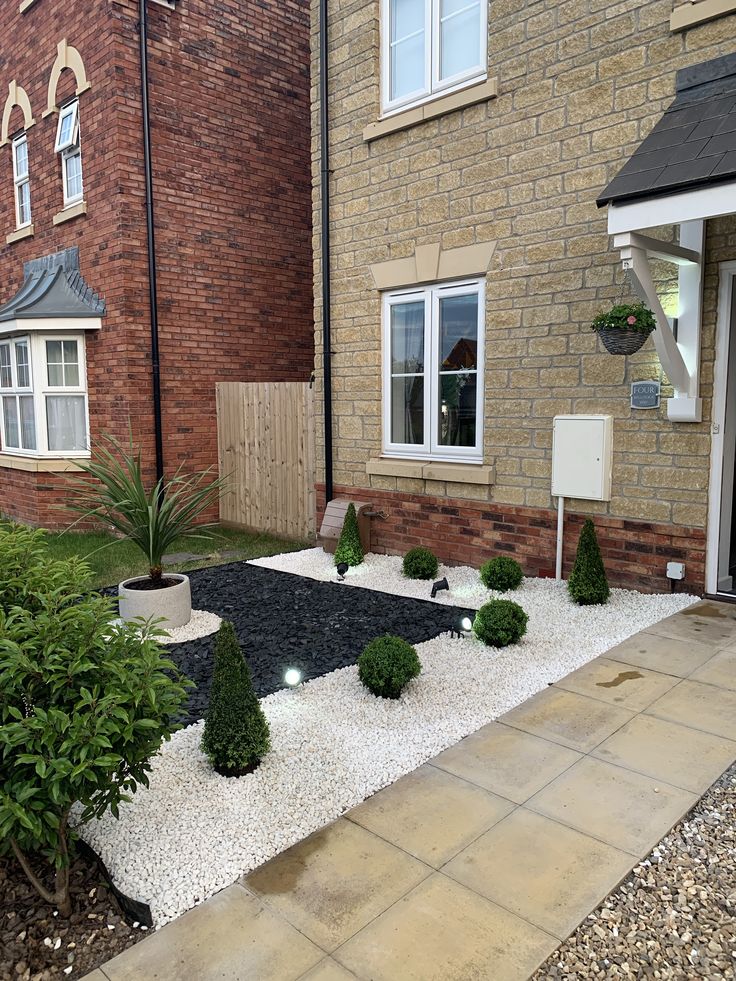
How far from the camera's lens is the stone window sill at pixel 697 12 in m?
5.08

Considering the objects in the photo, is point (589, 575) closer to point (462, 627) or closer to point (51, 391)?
point (462, 627)

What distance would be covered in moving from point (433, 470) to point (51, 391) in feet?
19.9

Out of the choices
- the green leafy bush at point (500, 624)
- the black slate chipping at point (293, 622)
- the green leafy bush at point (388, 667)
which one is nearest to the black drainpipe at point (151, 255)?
the black slate chipping at point (293, 622)

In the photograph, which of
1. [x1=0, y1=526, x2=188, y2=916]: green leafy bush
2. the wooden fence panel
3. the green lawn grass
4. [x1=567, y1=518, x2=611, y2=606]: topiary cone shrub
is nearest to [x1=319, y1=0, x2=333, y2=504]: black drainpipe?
the wooden fence panel

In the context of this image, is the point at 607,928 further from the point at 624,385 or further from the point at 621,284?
the point at 621,284

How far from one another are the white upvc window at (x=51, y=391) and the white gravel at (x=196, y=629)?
17.5ft

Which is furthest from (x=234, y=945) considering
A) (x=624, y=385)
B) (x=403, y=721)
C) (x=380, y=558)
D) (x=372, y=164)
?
(x=372, y=164)

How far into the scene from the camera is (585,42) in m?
5.80

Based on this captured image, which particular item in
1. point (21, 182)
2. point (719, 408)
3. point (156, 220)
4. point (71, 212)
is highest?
point (21, 182)

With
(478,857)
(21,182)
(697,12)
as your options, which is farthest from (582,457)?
(21,182)

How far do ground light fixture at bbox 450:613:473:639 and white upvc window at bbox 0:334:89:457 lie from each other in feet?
22.6

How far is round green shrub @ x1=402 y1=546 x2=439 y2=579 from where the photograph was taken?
22.5 ft

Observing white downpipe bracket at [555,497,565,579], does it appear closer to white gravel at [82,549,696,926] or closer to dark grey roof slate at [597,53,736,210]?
white gravel at [82,549,696,926]

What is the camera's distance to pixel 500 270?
6.52 meters
